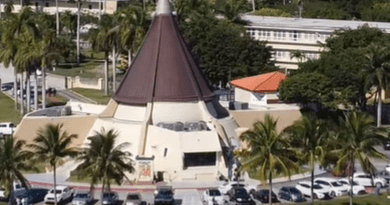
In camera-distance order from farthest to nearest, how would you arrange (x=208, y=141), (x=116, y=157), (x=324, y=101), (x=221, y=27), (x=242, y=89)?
(x=221, y=27), (x=242, y=89), (x=324, y=101), (x=208, y=141), (x=116, y=157)

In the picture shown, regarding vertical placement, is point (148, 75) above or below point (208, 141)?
above

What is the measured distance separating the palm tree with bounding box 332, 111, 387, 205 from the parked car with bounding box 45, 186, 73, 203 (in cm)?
1958

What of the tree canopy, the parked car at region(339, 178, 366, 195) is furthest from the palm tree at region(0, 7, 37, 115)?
the parked car at region(339, 178, 366, 195)

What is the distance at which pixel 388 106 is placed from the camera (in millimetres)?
110938

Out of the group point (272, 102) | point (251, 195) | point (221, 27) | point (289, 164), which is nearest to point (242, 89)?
point (272, 102)

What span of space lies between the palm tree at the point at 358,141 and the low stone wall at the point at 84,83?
66.2 meters

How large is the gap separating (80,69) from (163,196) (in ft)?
243

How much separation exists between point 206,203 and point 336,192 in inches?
376

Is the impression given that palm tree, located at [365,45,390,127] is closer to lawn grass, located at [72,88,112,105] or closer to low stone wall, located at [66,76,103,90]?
lawn grass, located at [72,88,112,105]

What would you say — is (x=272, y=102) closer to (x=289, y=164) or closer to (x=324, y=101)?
(x=324, y=101)

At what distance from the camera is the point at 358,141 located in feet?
204

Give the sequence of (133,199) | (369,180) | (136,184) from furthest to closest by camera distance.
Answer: (136,184) → (369,180) → (133,199)

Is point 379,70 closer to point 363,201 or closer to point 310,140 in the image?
point 363,201

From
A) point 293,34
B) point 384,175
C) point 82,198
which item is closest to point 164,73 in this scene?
point 82,198
